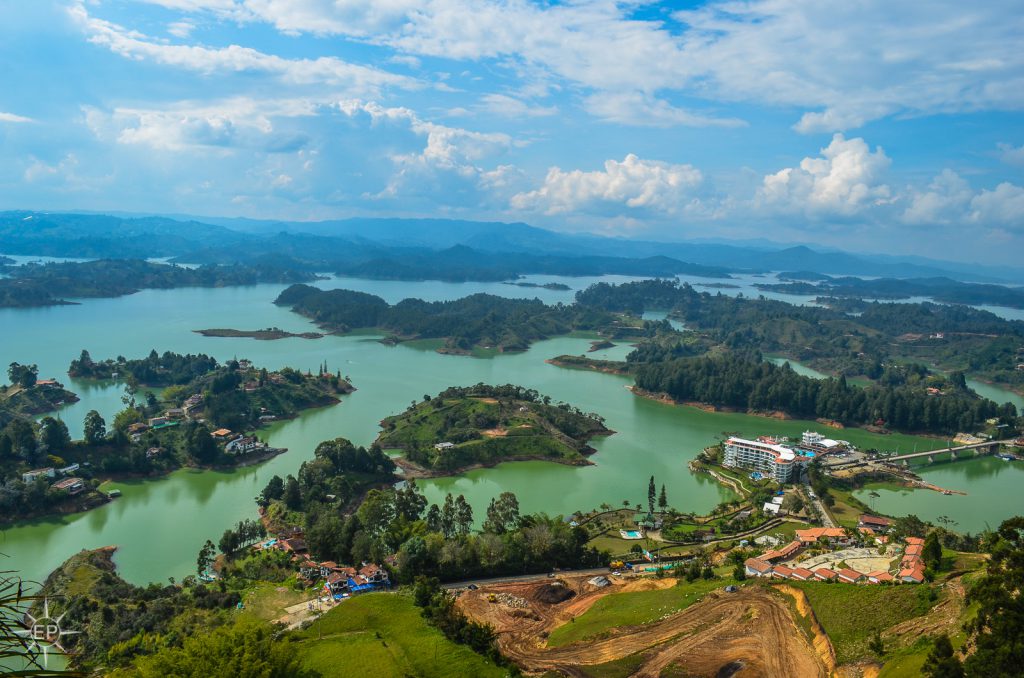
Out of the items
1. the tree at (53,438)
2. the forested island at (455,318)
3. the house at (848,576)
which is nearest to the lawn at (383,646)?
the house at (848,576)

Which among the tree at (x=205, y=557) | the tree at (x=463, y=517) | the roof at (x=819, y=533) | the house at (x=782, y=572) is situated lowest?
the tree at (x=205, y=557)

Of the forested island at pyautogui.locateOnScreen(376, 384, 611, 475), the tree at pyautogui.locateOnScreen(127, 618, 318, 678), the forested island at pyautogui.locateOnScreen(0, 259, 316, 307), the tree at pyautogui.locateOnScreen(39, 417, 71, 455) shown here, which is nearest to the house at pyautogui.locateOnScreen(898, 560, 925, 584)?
the tree at pyautogui.locateOnScreen(127, 618, 318, 678)

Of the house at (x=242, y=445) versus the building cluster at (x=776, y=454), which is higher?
the building cluster at (x=776, y=454)

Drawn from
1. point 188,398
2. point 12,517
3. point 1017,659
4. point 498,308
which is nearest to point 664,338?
point 498,308

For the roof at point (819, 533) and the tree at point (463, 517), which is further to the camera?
the tree at point (463, 517)

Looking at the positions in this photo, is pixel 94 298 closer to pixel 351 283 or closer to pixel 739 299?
pixel 351 283

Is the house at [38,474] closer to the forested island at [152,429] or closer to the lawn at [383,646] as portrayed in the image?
the forested island at [152,429]

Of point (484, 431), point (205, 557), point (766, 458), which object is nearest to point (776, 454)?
point (766, 458)

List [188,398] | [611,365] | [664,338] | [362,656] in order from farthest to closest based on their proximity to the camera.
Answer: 1. [664,338]
2. [611,365]
3. [188,398]
4. [362,656]
